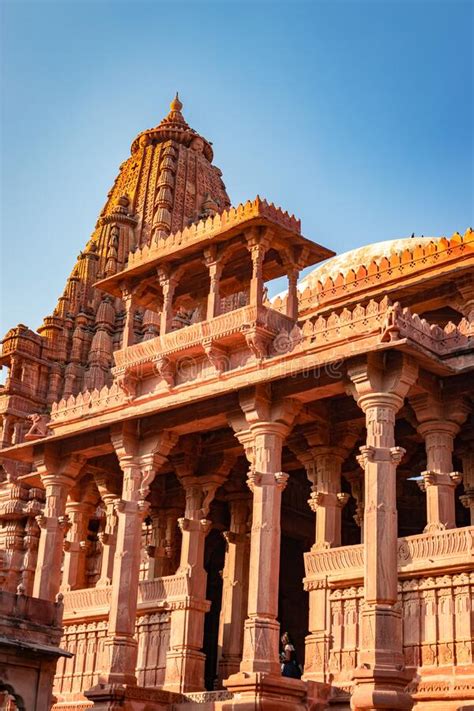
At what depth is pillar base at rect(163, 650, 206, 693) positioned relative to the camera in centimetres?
2058

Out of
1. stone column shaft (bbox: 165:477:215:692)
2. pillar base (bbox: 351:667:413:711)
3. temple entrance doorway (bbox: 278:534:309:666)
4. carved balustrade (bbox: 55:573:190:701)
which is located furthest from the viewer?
temple entrance doorway (bbox: 278:534:309:666)

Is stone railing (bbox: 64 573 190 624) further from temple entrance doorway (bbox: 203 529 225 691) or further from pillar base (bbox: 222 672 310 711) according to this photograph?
temple entrance doorway (bbox: 203 529 225 691)

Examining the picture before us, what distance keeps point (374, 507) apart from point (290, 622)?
37.4 feet

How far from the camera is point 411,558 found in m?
17.8

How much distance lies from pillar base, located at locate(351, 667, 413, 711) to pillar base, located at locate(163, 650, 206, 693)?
5448mm

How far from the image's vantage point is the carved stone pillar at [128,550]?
19.7m

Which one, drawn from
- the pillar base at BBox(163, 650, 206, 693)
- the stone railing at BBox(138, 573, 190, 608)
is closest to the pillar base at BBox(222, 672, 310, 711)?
the pillar base at BBox(163, 650, 206, 693)

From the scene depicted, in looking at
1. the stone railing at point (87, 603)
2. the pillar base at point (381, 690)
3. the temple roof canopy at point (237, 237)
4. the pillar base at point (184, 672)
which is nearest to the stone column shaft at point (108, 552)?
the stone railing at point (87, 603)

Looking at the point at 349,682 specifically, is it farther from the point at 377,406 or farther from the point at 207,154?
the point at 207,154

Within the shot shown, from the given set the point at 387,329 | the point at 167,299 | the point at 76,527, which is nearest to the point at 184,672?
the point at 76,527

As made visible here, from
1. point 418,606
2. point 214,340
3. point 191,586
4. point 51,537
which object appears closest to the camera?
point 418,606

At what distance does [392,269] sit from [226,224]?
408cm

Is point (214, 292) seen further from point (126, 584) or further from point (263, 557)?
point (126, 584)

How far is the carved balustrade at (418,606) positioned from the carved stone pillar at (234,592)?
14.1 feet
